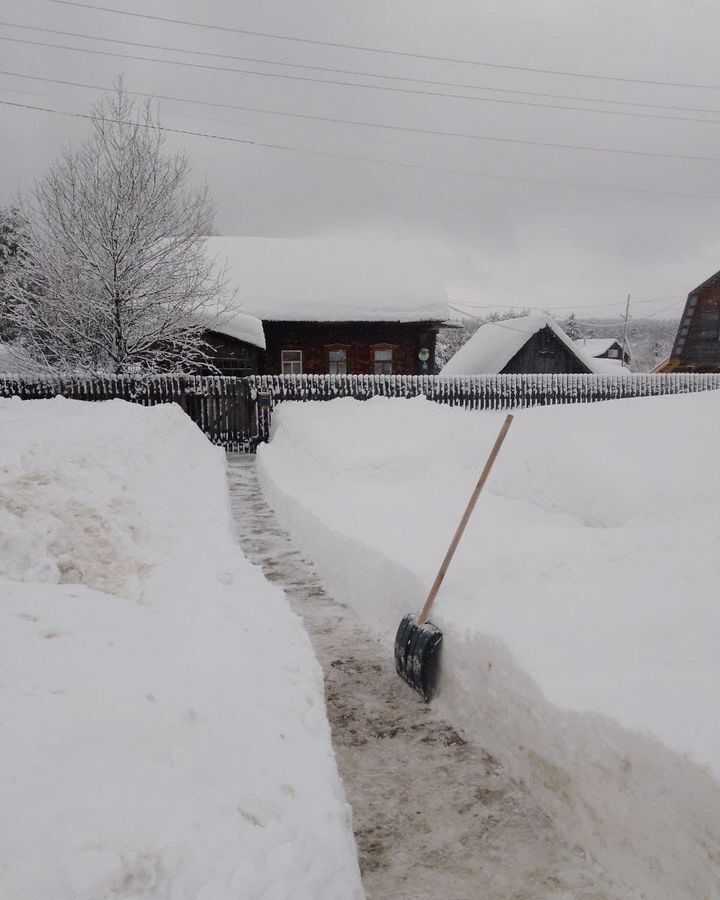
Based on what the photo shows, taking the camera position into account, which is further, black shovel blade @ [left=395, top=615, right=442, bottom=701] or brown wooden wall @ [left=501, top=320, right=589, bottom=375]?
brown wooden wall @ [left=501, top=320, right=589, bottom=375]

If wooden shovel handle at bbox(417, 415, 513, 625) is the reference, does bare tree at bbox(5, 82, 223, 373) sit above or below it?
above

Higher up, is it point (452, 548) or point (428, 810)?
point (452, 548)

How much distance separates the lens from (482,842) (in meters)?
2.65

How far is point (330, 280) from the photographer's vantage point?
71.7 ft

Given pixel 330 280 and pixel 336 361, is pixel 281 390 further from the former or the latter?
pixel 330 280

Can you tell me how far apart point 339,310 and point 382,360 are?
237 cm

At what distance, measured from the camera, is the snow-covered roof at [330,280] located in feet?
67.7

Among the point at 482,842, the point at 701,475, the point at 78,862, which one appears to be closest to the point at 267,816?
the point at 78,862

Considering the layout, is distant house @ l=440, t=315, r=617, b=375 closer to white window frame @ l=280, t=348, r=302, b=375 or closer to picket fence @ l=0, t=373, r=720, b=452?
picket fence @ l=0, t=373, r=720, b=452

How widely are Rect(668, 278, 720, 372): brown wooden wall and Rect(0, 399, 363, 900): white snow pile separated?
2462 cm

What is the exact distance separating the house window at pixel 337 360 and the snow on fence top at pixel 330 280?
127cm

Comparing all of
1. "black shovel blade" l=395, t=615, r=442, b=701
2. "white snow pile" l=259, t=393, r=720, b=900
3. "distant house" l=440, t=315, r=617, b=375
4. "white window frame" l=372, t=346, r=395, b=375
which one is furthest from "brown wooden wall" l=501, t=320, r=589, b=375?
"black shovel blade" l=395, t=615, r=442, b=701

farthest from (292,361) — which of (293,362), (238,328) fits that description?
(238,328)

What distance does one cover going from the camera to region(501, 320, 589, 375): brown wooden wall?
2302 centimetres
